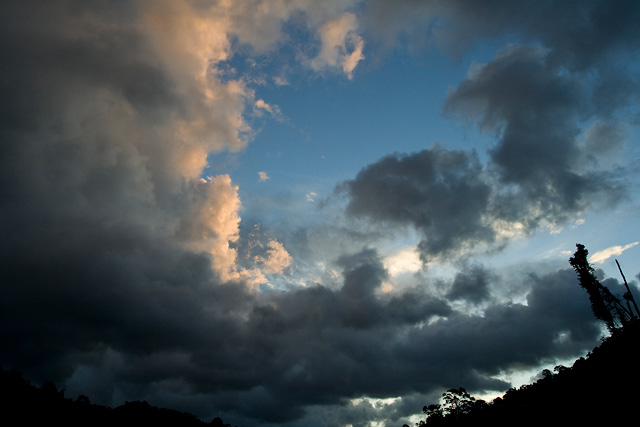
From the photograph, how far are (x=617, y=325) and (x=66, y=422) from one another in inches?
3738

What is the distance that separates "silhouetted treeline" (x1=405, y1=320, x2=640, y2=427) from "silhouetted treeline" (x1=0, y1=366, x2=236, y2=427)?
6266cm

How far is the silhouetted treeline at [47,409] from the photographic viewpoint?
51562 millimetres

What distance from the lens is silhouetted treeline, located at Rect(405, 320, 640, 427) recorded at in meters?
20.4

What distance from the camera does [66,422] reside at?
5934cm

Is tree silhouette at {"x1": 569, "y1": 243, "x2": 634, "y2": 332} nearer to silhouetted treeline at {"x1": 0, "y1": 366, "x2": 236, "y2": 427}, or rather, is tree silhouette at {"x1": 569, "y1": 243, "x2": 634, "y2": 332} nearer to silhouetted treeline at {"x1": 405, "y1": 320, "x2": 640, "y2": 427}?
silhouetted treeline at {"x1": 405, "y1": 320, "x2": 640, "y2": 427}

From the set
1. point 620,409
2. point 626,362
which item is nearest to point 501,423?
point 620,409

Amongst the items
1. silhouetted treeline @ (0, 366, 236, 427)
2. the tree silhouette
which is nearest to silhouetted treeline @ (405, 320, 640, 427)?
the tree silhouette

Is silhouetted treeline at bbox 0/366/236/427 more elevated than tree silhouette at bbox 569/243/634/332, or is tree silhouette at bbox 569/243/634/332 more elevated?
tree silhouette at bbox 569/243/634/332

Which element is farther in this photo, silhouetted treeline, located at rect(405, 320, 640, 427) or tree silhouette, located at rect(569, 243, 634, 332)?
tree silhouette, located at rect(569, 243, 634, 332)

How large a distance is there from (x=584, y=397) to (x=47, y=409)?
79199 mm

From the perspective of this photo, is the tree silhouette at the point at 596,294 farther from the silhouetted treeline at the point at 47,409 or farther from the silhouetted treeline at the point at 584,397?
the silhouetted treeline at the point at 47,409

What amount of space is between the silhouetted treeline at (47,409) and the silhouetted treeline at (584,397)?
206 feet

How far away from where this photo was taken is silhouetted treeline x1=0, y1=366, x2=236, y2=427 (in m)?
51.6

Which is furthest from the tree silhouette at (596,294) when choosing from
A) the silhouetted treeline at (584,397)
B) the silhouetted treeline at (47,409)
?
the silhouetted treeline at (47,409)
